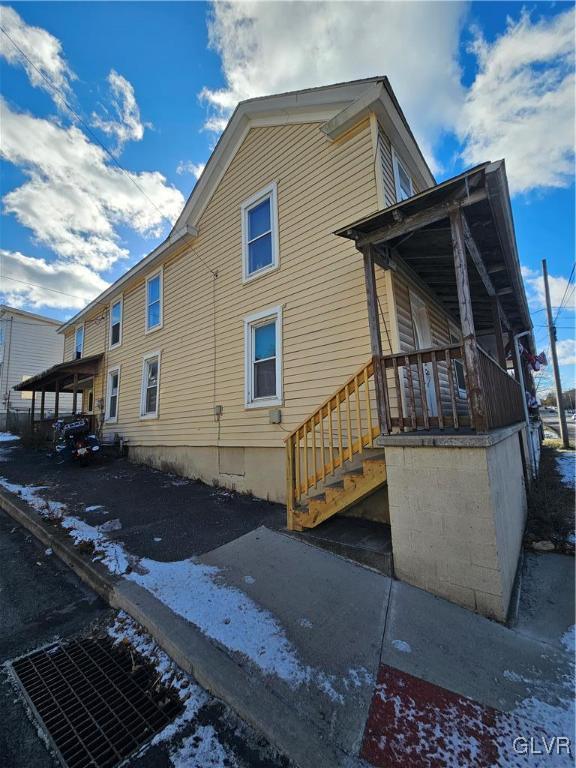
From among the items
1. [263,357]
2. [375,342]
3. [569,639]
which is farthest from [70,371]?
[569,639]

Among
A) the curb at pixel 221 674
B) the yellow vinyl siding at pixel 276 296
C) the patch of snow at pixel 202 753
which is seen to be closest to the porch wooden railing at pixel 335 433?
the yellow vinyl siding at pixel 276 296

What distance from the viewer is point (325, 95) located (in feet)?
20.7

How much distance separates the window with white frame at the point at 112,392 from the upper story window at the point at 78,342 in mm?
3856

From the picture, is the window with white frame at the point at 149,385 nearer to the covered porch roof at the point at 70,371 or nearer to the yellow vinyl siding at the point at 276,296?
the yellow vinyl siding at the point at 276,296

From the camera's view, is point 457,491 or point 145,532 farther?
point 145,532

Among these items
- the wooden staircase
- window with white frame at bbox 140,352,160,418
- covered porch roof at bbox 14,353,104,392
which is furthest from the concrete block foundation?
covered porch roof at bbox 14,353,104,392

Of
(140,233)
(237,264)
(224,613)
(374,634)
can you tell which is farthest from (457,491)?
(140,233)

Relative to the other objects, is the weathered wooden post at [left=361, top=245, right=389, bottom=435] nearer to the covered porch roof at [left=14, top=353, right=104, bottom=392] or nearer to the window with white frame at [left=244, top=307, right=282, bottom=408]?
the window with white frame at [left=244, top=307, right=282, bottom=408]

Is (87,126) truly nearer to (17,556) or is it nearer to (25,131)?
(25,131)

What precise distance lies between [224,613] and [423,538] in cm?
211

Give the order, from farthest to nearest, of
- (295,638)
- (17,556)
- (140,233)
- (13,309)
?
(13,309), (140,233), (17,556), (295,638)

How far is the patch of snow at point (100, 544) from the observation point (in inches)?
153

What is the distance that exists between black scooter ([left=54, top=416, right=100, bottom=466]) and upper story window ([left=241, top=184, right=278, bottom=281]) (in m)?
7.15

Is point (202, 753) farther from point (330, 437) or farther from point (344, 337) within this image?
point (344, 337)
